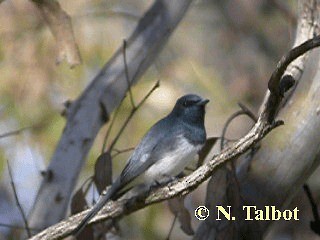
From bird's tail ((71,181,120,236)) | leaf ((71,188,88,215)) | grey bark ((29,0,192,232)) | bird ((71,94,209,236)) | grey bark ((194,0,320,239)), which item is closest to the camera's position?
bird's tail ((71,181,120,236))

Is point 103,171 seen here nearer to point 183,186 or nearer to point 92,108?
point 92,108

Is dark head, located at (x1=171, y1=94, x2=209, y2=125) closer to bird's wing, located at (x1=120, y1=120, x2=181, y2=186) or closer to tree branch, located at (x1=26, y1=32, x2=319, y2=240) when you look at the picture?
bird's wing, located at (x1=120, y1=120, x2=181, y2=186)

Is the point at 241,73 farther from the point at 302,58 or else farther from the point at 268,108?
the point at 268,108

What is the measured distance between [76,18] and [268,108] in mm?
3962

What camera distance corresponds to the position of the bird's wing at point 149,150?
372 cm

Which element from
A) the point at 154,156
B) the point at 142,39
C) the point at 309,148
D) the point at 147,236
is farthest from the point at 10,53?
the point at 309,148

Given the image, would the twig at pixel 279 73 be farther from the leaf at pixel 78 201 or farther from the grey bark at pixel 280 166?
the leaf at pixel 78 201

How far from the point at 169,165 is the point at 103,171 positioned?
26 cm

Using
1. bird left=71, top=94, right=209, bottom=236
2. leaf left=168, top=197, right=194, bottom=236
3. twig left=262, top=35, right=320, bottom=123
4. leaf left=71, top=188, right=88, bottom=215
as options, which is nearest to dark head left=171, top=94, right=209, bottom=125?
bird left=71, top=94, right=209, bottom=236

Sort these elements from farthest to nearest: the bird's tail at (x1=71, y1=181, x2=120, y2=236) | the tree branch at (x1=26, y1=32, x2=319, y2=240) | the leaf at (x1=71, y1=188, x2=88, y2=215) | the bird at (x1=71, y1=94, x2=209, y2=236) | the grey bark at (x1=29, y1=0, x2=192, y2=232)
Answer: the grey bark at (x1=29, y1=0, x2=192, y2=232)
the leaf at (x1=71, y1=188, x2=88, y2=215)
the bird at (x1=71, y1=94, x2=209, y2=236)
the bird's tail at (x1=71, y1=181, x2=120, y2=236)
the tree branch at (x1=26, y1=32, x2=319, y2=240)

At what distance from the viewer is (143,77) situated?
683 cm

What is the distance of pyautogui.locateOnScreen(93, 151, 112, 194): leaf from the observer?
3.79 metres

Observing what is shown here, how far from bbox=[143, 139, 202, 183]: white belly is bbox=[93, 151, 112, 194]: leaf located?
0.14m

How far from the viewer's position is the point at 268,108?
2.82 meters
